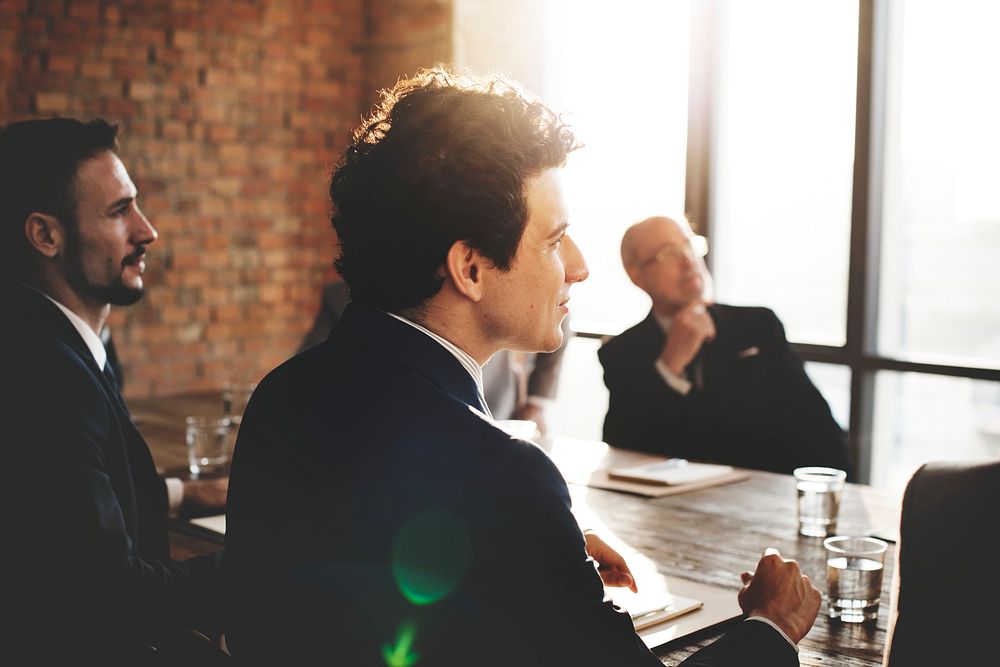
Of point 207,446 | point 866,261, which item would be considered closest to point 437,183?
point 207,446

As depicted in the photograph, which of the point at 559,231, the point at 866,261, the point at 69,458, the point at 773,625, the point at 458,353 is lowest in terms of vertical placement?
the point at 773,625

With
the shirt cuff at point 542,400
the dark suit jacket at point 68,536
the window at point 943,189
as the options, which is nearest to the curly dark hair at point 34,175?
the dark suit jacket at point 68,536

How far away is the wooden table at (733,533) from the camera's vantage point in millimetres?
1445

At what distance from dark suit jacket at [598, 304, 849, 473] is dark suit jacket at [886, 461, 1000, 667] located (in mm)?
2029

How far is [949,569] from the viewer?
121 centimetres

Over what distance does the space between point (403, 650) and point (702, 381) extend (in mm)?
2574

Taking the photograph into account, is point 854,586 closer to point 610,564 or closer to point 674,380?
point 610,564

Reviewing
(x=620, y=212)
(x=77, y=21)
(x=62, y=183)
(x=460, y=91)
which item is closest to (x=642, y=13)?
(x=620, y=212)

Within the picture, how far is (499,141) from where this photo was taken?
3.73 feet

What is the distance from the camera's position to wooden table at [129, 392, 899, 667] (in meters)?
1.45

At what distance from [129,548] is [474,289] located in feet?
2.35

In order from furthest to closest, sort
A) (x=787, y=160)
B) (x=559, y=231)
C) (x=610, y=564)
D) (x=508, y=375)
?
(x=787, y=160)
(x=508, y=375)
(x=610, y=564)
(x=559, y=231)

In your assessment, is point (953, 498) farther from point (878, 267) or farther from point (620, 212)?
point (620, 212)

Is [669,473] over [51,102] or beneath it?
beneath
